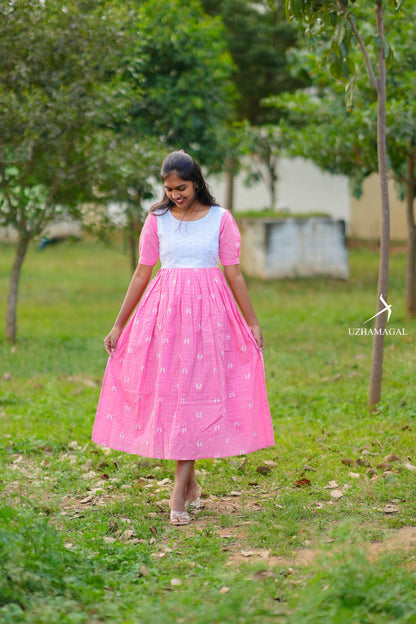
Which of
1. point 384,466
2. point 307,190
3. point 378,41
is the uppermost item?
point 378,41

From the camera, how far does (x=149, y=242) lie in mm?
4531

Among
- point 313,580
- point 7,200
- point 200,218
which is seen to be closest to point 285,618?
point 313,580

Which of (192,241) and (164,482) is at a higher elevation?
(192,241)

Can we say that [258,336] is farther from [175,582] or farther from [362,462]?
[175,582]

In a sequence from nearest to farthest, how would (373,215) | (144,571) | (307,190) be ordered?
(144,571) < (373,215) < (307,190)

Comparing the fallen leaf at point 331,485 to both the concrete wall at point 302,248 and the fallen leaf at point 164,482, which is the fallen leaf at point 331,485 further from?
the concrete wall at point 302,248

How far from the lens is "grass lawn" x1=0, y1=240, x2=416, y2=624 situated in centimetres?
312

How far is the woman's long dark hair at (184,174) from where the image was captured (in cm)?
432

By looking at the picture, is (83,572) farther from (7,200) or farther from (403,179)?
(403,179)

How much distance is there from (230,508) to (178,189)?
5.82 ft

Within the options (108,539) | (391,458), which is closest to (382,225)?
(391,458)

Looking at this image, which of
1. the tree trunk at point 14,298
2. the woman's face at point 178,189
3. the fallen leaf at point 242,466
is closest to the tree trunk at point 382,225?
the fallen leaf at point 242,466

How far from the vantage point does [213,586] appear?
3.41 meters

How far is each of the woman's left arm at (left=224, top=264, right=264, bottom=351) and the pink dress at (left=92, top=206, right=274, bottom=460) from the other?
1.4 inches
